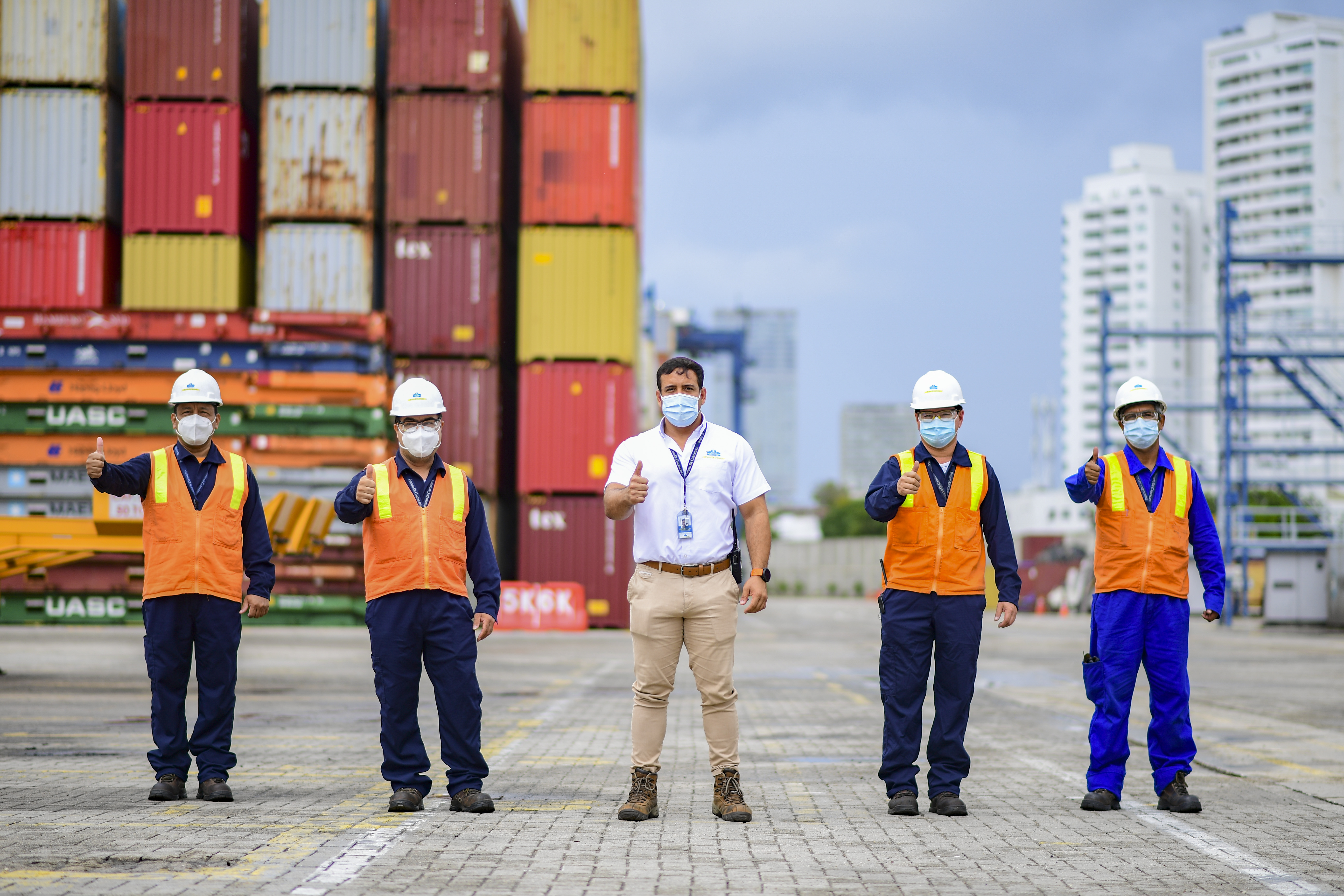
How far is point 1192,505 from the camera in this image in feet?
25.2

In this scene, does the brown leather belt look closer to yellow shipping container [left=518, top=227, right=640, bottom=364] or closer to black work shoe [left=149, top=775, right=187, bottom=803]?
black work shoe [left=149, top=775, right=187, bottom=803]

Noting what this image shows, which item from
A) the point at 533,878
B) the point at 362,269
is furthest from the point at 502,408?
the point at 533,878

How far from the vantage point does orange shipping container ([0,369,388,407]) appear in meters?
27.8

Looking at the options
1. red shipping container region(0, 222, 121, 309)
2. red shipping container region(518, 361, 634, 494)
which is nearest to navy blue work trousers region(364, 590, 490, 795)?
red shipping container region(518, 361, 634, 494)

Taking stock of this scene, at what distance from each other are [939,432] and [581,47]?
2593 centimetres

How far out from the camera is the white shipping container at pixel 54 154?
29.8 meters

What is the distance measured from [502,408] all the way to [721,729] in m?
26.0

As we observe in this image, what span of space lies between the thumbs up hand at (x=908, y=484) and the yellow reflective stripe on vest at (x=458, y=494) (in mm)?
2093

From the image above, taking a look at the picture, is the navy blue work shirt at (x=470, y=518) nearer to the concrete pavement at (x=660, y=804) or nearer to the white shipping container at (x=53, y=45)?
the concrete pavement at (x=660, y=804)

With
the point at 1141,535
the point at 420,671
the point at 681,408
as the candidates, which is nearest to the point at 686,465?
the point at 681,408

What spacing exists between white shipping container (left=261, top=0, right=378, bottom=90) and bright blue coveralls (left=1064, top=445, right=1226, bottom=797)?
25.7 metres

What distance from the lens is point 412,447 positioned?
7246 millimetres

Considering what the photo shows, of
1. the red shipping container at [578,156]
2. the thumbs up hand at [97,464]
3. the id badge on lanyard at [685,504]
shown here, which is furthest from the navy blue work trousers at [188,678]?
the red shipping container at [578,156]

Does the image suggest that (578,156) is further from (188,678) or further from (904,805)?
(904,805)
